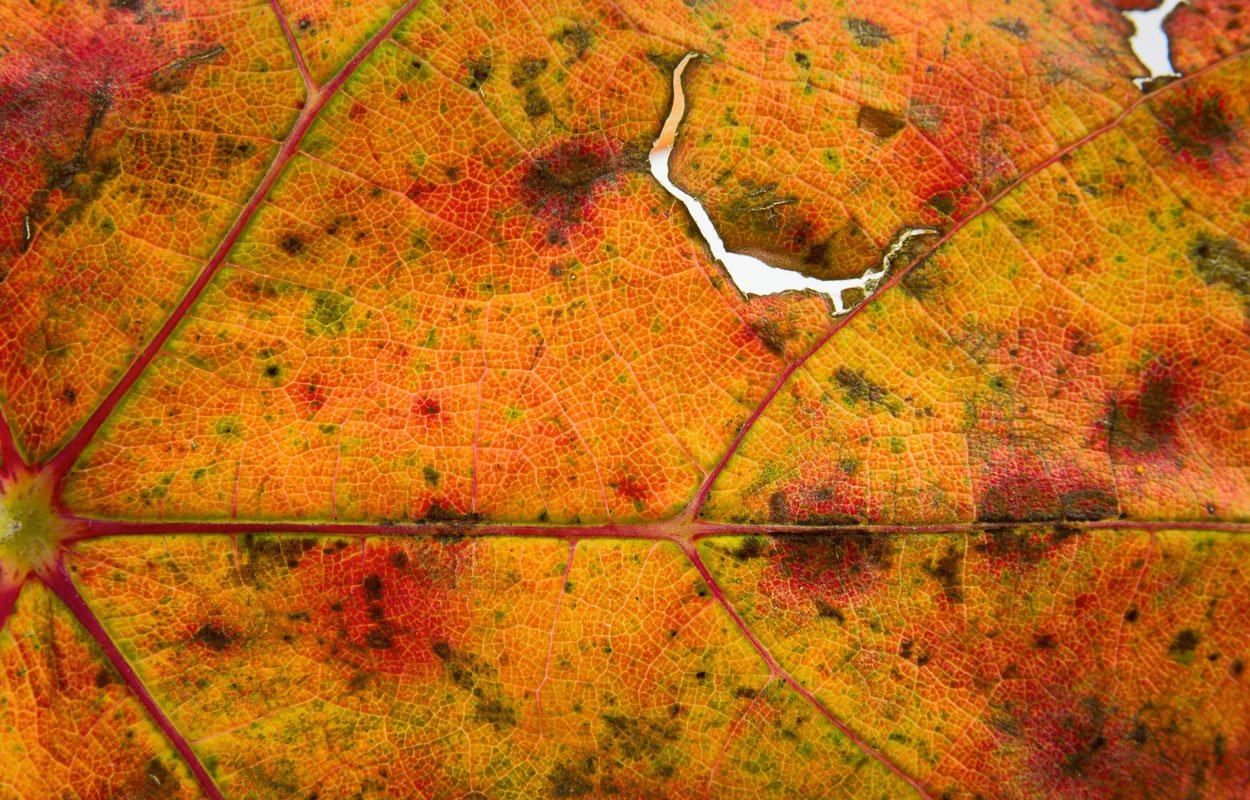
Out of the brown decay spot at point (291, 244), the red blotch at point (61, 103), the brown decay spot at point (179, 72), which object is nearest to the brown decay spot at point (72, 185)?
the red blotch at point (61, 103)

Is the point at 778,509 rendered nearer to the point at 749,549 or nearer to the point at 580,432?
the point at 749,549

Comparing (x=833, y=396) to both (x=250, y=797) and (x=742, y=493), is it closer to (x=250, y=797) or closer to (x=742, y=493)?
(x=742, y=493)

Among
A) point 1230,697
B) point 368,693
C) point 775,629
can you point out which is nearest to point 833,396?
point 775,629

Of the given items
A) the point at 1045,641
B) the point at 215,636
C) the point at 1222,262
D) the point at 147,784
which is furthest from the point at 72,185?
the point at 1222,262

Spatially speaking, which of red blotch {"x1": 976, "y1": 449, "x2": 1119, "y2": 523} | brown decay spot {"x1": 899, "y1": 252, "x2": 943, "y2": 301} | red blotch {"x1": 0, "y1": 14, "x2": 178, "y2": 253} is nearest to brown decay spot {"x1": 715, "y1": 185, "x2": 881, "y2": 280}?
brown decay spot {"x1": 899, "y1": 252, "x2": 943, "y2": 301}

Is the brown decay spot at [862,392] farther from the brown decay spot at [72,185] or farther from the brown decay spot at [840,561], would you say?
the brown decay spot at [72,185]
